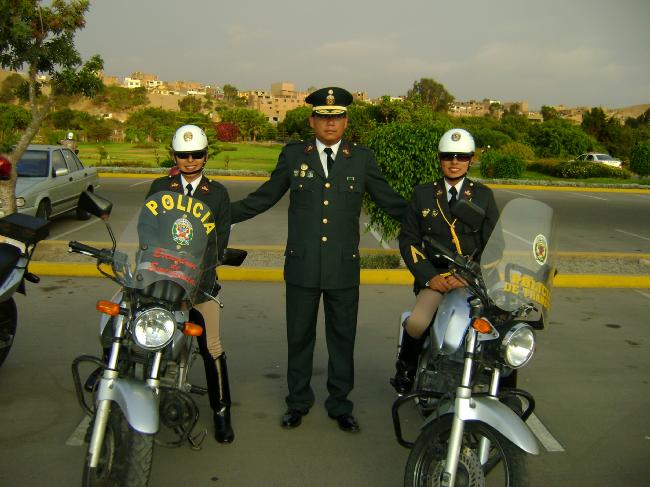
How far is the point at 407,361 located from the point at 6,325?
109 inches

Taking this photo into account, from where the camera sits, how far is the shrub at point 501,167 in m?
25.0

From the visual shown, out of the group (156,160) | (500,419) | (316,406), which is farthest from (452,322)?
(156,160)

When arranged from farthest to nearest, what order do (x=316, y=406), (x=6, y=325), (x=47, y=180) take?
(x=47, y=180)
(x=6, y=325)
(x=316, y=406)

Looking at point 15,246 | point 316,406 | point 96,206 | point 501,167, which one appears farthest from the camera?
point 501,167

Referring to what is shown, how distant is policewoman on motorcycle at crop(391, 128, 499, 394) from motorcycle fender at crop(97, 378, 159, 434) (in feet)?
5.41

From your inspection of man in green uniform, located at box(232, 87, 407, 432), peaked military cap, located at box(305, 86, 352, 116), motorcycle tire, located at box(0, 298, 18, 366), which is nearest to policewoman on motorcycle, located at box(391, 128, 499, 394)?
man in green uniform, located at box(232, 87, 407, 432)

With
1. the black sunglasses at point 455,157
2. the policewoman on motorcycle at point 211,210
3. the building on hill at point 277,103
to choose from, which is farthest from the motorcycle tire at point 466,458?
the building on hill at point 277,103

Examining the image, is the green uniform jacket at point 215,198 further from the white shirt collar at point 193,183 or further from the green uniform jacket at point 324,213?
the green uniform jacket at point 324,213

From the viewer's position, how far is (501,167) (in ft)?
82.2

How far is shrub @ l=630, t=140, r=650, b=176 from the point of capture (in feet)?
93.9

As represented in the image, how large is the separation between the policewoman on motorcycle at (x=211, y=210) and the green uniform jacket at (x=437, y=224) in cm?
107

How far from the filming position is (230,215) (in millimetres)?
3938

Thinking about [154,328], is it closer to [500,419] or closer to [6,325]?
[500,419]

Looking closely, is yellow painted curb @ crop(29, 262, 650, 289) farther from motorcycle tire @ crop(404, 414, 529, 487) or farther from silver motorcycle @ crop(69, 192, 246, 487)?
motorcycle tire @ crop(404, 414, 529, 487)
